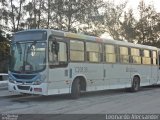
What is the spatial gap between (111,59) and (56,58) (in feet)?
15.9

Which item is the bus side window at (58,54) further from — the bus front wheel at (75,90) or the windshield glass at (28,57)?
the bus front wheel at (75,90)

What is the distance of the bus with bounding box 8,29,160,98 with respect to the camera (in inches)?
638

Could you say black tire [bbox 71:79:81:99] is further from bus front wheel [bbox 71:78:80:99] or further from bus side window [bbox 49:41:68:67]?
bus side window [bbox 49:41:68:67]

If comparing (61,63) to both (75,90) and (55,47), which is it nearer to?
(55,47)

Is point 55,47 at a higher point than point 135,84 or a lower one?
higher

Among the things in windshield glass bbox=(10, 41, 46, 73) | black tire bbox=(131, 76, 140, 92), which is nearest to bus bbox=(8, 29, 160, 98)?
windshield glass bbox=(10, 41, 46, 73)

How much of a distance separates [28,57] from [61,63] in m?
1.40

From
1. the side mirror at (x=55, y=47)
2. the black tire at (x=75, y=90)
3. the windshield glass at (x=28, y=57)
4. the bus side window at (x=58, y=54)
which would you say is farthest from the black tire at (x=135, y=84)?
the windshield glass at (x=28, y=57)

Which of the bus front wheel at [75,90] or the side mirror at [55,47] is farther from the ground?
the side mirror at [55,47]

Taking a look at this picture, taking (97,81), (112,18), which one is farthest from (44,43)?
(112,18)

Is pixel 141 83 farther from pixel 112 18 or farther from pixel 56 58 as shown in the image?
pixel 112 18

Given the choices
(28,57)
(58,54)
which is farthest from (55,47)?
(28,57)

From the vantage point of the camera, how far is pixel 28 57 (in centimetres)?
1647

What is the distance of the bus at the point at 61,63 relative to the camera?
53.2 feet
